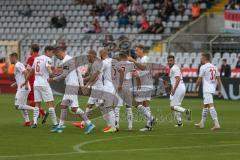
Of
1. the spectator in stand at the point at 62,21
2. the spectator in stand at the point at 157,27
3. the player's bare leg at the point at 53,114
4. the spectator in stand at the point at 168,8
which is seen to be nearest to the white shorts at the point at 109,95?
the player's bare leg at the point at 53,114

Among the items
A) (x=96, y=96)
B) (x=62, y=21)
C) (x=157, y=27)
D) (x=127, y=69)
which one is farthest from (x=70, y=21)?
(x=127, y=69)

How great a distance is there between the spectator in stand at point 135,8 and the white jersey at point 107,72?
82.1ft

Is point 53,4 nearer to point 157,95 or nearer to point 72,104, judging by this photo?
point 157,95

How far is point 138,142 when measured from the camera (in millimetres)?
17125

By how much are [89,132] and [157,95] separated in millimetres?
16961

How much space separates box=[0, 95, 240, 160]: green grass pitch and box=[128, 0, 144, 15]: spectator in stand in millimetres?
21643

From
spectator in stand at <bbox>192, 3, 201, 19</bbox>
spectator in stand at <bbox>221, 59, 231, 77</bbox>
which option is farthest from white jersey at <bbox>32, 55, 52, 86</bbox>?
spectator in stand at <bbox>192, 3, 201, 19</bbox>

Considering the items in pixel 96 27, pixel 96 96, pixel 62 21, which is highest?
pixel 62 21

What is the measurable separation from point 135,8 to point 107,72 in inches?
1000

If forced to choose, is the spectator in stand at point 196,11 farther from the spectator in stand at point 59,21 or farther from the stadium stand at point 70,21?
the spectator in stand at point 59,21

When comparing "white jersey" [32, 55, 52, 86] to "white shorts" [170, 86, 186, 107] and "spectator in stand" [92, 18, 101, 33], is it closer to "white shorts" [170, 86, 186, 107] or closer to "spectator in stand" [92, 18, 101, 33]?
"white shorts" [170, 86, 186, 107]

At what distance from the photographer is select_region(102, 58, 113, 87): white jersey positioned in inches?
772

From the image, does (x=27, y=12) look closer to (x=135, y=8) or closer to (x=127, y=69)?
(x=135, y=8)

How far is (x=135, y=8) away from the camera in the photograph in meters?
44.8
